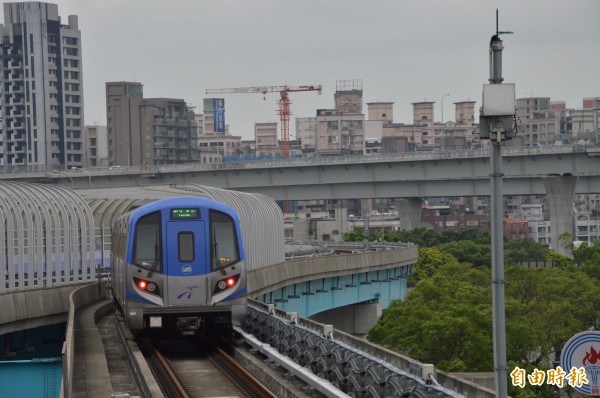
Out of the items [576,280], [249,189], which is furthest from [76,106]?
[576,280]

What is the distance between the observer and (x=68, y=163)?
19675 cm

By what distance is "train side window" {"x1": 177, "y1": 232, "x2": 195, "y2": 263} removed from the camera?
26578 mm

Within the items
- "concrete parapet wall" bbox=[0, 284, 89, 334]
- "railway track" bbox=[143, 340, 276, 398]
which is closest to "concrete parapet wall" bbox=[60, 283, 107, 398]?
"concrete parapet wall" bbox=[0, 284, 89, 334]

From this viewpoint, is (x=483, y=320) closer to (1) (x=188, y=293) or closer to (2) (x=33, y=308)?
(2) (x=33, y=308)

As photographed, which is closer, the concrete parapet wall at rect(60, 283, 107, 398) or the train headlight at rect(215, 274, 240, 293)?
the concrete parapet wall at rect(60, 283, 107, 398)

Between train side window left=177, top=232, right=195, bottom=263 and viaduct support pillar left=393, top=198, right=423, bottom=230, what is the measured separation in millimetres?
94497

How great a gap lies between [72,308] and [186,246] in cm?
476

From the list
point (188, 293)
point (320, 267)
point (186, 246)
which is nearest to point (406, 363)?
point (188, 293)

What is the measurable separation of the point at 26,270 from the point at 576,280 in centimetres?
4201

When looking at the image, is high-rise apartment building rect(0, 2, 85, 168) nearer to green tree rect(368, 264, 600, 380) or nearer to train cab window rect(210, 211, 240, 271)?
green tree rect(368, 264, 600, 380)

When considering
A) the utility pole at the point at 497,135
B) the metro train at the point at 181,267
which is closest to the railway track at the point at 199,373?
the metro train at the point at 181,267

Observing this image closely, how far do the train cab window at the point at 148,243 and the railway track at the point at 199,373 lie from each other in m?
1.95

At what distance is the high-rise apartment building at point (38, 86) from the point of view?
628 ft

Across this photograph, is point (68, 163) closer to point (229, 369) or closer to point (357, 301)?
point (357, 301)
